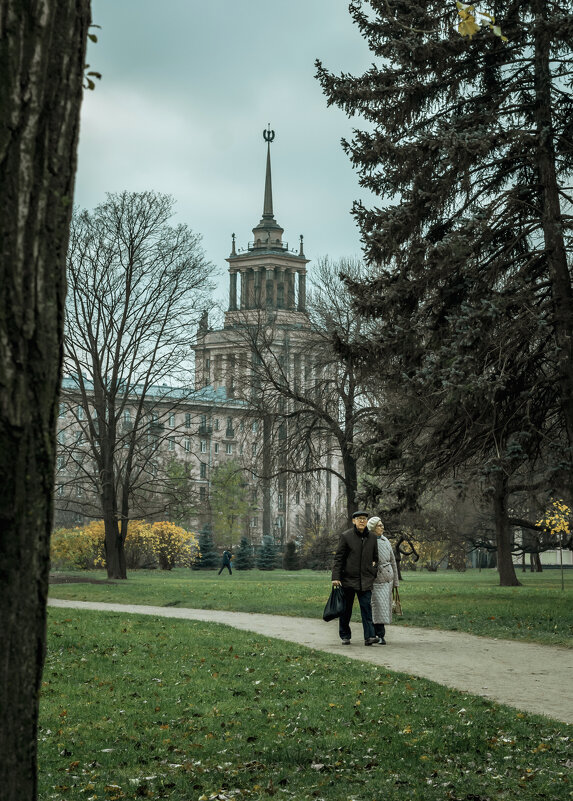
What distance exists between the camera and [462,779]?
20.4 feet

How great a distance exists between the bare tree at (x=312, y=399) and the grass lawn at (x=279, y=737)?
20795mm

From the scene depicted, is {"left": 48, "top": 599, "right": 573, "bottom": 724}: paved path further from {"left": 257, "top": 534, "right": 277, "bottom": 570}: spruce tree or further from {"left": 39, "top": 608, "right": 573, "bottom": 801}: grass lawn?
{"left": 257, "top": 534, "right": 277, "bottom": 570}: spruce tree

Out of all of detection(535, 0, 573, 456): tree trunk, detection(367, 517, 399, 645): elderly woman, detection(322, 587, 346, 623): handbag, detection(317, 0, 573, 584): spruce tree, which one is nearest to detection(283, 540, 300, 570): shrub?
detection(317, 0, 573, 584): spruce tree

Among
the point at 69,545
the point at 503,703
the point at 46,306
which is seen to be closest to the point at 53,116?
the point at 46,306

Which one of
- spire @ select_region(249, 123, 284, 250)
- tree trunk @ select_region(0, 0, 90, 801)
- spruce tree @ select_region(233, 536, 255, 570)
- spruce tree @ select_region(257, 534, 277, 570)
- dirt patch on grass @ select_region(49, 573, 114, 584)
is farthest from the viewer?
spire @ select_region(249, 123, 284, 250)

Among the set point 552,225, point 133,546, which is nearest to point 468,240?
point 552,225

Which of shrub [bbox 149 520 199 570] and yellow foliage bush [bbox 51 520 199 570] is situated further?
shrub [bbox 149 520 199 570]

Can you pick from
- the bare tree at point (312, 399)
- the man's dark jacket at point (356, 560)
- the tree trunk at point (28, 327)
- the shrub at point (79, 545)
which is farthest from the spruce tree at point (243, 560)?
the tree trunk at point (28, 327)

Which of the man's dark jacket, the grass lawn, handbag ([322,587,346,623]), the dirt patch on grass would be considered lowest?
the grass lawn

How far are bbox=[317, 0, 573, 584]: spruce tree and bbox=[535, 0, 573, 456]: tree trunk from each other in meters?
0.03

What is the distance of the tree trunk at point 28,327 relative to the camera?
111 inches

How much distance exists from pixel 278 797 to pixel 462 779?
1210 mm

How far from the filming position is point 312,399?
33.2 m

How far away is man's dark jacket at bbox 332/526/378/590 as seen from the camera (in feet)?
46.2
